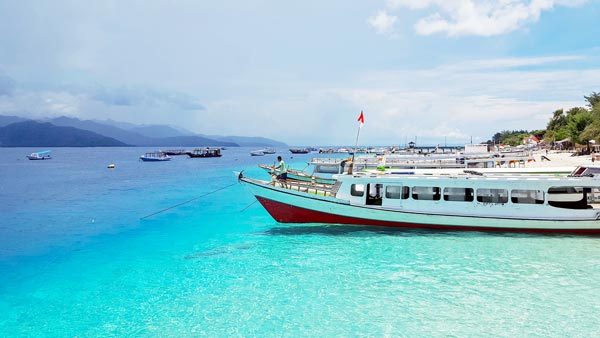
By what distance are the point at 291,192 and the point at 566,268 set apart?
1181cm

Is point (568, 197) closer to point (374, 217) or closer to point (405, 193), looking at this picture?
point (405, 193)

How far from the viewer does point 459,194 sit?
18.7 m

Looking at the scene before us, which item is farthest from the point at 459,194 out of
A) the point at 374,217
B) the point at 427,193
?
the point at 374,217

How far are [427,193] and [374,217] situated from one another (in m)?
2.77

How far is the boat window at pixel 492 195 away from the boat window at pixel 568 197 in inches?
88.1

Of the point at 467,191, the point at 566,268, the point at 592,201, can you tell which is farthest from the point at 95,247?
the point at 592,201

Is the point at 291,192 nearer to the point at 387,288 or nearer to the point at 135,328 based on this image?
the point at 387,288

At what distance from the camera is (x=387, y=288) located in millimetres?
12719

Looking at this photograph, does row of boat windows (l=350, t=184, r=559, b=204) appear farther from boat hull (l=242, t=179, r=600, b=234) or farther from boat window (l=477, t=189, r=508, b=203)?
boat hull (l=242, t=179, r=600, b=234)

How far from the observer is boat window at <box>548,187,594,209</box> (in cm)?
1845

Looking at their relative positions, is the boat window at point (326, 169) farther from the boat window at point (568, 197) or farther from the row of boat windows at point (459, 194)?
the boat window at point (568, 197)

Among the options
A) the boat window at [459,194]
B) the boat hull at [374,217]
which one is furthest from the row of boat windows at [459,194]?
the boat hull at [374,217]

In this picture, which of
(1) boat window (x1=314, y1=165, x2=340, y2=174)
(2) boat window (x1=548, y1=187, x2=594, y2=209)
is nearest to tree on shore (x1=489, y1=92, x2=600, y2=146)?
(1) boat window (x1=314, y1=165, x2=340, y2=174)

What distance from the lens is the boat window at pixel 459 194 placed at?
61.2ft
